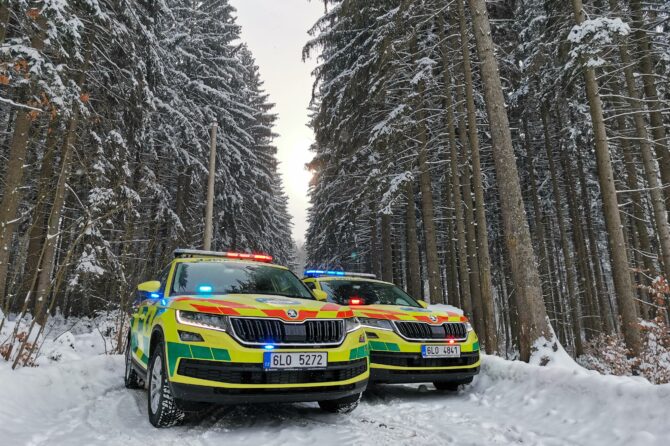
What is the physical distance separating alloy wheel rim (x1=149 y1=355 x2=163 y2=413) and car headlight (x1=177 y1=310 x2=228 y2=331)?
579 mm

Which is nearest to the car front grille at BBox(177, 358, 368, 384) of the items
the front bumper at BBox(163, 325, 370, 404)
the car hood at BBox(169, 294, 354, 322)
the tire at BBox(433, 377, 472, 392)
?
the front bumper at BBox(163, 325, 370, 404)

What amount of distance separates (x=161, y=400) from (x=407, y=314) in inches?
126

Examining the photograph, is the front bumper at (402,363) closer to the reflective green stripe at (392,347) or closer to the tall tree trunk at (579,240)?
the reflective green stripe at (392,347)

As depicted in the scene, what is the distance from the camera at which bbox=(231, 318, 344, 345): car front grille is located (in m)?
3.99

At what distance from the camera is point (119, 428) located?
172 inches

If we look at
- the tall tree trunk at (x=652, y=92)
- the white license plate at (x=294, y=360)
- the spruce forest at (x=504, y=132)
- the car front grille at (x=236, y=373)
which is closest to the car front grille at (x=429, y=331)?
the spruce forest at (x=504, y=132)

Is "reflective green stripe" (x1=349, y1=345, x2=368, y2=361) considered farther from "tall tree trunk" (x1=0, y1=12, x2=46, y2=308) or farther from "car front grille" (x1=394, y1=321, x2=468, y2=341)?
"tall tree trunk" (x1=0, y1=12, x2=46, y2=308)

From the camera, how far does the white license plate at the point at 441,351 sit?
18.6ft

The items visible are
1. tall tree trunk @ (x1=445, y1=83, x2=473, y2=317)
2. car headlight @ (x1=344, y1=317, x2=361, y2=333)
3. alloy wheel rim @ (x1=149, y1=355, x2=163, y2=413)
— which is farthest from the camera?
tall tree trunk @ (x1=445, y1=83, x2=473, y2=317)

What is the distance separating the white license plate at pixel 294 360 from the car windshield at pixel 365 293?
2512 millimetres

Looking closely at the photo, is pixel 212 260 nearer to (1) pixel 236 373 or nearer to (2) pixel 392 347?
(1) pixel 236 373

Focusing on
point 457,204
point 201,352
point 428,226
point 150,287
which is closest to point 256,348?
point 201,352

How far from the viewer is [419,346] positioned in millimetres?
5660

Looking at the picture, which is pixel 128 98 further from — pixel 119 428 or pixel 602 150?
pixel 602 150
